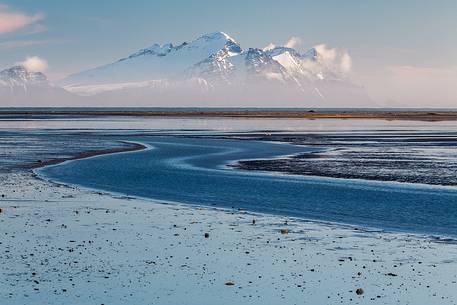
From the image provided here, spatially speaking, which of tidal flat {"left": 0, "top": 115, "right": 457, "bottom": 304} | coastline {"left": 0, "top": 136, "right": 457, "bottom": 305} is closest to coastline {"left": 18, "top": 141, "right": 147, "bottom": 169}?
tidal flat {"left": 0, "top": 115, "right": 457, "bottom": 304}

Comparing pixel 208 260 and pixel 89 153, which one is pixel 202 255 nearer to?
pixel 208 260

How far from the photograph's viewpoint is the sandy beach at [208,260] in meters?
13.8

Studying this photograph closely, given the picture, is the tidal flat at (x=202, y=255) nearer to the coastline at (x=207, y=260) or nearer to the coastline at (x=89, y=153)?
the coastline at (x=207, y=260)

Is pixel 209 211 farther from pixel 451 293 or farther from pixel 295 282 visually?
pixel 451 293

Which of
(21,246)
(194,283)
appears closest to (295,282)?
(194,283)

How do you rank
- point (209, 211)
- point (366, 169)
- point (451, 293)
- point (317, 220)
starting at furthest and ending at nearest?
point (366, 169) → point (209, 211) → point (317, 220) → point (451, 293)

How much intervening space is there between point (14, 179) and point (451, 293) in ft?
78.9

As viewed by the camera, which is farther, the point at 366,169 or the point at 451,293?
the point at 366,169

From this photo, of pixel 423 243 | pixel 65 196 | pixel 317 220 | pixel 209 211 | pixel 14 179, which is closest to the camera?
pixel 423 243

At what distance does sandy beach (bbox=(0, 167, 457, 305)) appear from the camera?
13773 millimetres

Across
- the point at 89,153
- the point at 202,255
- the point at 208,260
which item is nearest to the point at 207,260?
the point at 208,260

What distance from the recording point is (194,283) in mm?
14641

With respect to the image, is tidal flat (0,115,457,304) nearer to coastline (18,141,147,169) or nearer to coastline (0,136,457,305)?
coastline (0,136,457,305)

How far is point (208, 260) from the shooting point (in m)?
16.7
